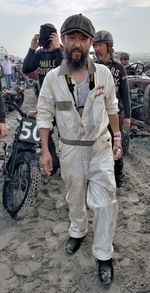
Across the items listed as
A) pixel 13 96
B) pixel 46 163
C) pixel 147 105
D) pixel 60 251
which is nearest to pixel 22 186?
pixel 60 251

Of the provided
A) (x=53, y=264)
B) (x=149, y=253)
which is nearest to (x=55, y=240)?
(x=53, y=264)

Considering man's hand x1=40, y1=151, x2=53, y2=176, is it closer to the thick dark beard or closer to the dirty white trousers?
the dirty white trousers

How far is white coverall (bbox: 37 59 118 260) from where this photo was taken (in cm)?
303

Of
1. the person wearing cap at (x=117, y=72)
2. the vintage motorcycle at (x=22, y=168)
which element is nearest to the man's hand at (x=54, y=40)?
the person wearing cap at (x=117, y=72)

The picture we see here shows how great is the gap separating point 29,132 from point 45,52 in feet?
4.47

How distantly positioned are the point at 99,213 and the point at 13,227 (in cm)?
153

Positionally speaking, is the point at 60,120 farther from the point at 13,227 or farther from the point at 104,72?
the point at 13,227

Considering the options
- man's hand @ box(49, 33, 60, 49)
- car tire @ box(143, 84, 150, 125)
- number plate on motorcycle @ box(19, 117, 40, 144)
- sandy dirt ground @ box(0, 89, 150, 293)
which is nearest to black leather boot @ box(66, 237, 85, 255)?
sandy dirt ground @ box(0, 89, 150, 293)

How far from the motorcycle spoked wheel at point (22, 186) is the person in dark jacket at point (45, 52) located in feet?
2.67

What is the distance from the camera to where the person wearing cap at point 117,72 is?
4621 millimetres

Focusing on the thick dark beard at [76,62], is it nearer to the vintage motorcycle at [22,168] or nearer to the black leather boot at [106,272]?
the vintage motorcycle at [22,168]

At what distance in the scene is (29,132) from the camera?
4.36 m

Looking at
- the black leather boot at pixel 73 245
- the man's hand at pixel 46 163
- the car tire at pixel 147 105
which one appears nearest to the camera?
the man's hand at pixel 46 163

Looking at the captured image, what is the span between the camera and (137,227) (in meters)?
4.06
